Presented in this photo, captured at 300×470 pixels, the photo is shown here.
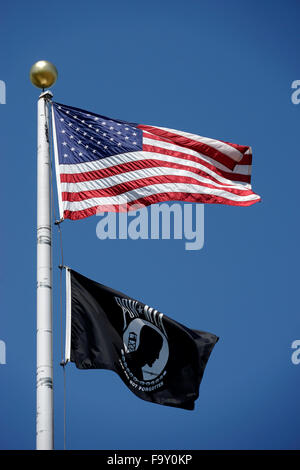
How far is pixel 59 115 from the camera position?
1662cm

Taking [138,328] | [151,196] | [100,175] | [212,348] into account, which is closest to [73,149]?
[100,175]

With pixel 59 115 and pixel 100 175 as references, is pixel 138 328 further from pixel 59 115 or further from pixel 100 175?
pixel 59 115

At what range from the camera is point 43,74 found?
53.1ft

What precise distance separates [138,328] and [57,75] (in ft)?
16.0

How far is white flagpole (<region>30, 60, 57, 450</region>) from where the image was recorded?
13.5 m

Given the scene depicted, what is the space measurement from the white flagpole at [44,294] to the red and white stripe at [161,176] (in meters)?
0.35

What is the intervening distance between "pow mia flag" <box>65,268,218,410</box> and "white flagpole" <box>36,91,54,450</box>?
765 mm

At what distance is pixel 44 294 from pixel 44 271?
40 centimetres

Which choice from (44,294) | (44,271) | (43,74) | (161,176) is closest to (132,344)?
(44,294)

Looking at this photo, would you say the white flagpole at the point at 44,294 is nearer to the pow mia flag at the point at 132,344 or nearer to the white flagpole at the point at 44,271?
the white flagpole at the point at 44,271

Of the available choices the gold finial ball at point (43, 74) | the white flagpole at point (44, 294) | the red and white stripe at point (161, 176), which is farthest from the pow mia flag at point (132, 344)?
the gold finial ball at point (43, 74)

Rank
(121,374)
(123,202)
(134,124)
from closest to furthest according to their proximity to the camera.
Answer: (121,374) → (123,202) → (134,124)

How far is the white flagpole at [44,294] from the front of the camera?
13.5 m

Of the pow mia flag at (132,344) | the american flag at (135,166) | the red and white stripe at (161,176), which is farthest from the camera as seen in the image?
the american flag at (135,166)
